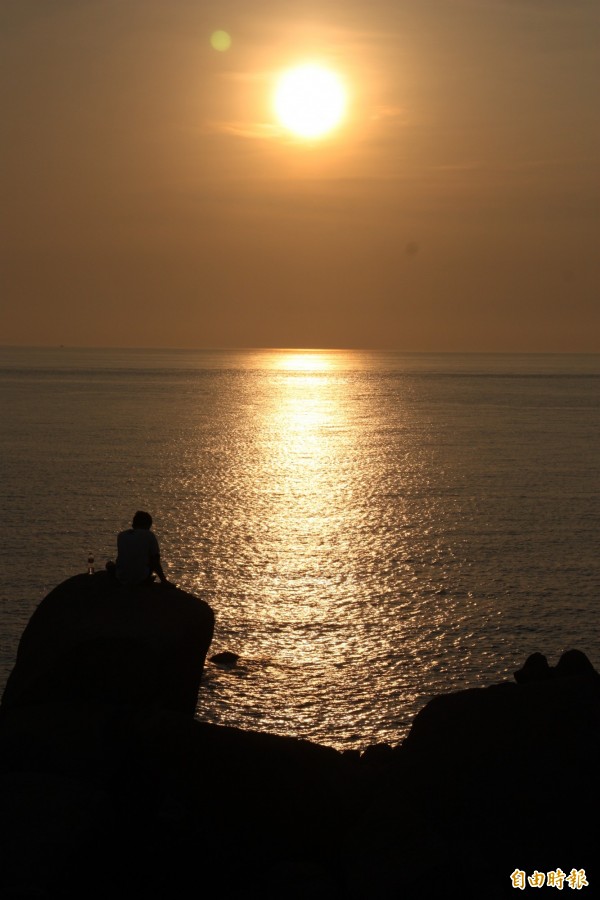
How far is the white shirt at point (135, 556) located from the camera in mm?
19766

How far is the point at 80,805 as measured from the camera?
13469mm

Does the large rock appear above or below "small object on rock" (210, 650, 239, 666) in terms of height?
below

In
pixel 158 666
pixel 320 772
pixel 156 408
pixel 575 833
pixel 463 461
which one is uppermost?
pixel 156 408

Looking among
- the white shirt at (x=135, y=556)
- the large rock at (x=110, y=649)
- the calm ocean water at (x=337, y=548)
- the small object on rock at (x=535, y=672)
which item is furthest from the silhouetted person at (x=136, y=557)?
the small object on rock at (x=535, y=672)

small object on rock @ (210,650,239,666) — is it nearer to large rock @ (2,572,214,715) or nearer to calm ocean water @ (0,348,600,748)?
calm ocean water @ (0,348,600,748)

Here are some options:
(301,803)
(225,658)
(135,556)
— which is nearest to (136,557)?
(135,556)

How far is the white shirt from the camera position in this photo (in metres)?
19.8

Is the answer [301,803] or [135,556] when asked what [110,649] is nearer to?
[135,556]

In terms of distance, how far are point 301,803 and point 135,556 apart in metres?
6.79

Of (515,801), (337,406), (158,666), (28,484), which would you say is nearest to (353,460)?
(28,484)

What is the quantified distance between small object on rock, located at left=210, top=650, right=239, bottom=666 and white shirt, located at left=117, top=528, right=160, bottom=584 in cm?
772

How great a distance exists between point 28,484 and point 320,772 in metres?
49.1

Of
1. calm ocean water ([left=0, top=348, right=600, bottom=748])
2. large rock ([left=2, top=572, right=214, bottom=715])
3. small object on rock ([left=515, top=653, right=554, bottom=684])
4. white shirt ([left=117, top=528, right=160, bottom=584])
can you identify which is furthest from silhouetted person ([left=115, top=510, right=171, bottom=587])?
small object on rock ([left=515, top=653, right=554, bottom=684])

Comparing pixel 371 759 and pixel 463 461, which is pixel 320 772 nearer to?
pixel 371 759
